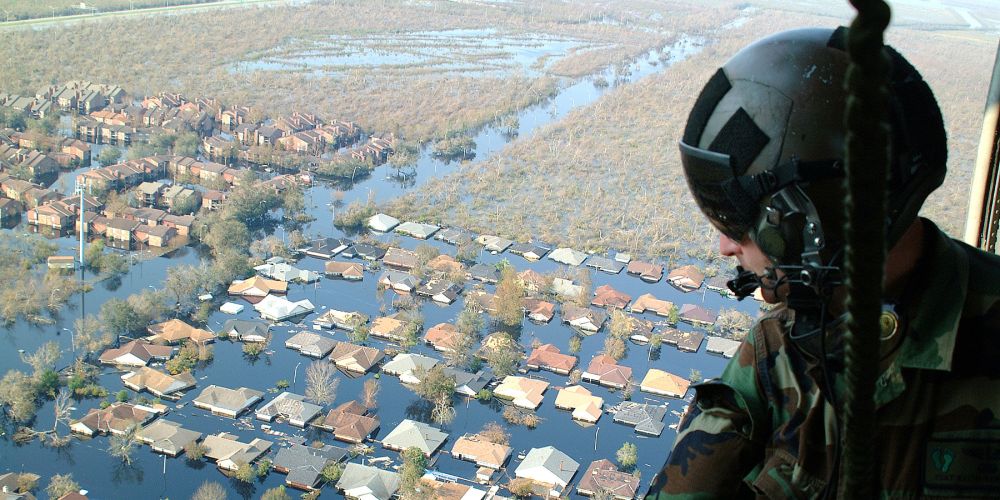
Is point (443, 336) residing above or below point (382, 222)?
above

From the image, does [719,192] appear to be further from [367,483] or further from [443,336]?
[443,336]

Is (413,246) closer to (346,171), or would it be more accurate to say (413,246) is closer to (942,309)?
(346,171)

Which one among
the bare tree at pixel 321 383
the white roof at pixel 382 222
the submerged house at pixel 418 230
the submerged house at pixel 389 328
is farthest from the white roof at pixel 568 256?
the bare tree at pixel 321 383

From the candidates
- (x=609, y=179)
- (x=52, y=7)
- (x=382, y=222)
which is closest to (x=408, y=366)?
(x=382, y=222)

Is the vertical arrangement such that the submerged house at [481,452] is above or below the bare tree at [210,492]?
above

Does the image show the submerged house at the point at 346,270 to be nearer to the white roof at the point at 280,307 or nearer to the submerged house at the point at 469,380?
the white roof at the point at 280,307

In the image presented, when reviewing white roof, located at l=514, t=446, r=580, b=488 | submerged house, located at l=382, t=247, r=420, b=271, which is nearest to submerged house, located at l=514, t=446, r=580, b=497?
white roof, located at l=514, t=446, r=580, b=488

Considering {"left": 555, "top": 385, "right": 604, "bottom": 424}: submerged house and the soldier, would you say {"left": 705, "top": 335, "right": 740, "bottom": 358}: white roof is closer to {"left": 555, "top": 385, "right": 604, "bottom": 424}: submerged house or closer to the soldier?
{"left": 555, "top": 385, "right": 604, "bottom": 424}: submerged house
